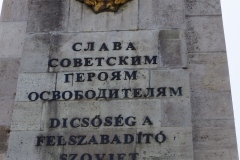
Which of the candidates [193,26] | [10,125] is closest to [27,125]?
Answer: [10,125]

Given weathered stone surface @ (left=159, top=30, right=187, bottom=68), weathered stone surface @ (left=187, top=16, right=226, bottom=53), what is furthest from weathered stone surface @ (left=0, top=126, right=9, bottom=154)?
weathered stone surface @ (left=187, top=16, right=226, bottom=53)

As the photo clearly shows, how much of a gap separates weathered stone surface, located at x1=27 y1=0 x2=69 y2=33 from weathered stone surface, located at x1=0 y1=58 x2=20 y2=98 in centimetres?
76

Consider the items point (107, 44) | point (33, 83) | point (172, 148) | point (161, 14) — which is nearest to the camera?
point (172, 148)

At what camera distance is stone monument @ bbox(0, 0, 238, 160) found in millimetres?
9602

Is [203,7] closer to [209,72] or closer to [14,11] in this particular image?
[209,72]

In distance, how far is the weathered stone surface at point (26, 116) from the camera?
9.88 m

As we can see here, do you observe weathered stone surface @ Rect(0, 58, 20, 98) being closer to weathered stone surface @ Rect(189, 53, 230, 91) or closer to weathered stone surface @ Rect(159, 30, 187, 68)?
weathered stone surface @ Rect(159, 30, 187, 68)

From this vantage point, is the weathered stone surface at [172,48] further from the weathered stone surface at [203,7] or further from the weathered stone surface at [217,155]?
the weathered stone surface at [217,155]

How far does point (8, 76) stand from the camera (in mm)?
10898

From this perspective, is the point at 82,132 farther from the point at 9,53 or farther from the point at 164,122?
the point at 9,53

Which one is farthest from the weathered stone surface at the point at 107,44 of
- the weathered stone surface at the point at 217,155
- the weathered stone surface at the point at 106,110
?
the weathered stone surface at the point at 217,155

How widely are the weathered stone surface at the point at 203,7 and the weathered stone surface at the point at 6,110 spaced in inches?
160

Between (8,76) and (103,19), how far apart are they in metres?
2.23

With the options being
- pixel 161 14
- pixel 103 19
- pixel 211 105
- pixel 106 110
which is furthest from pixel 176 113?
pixel 103 19
